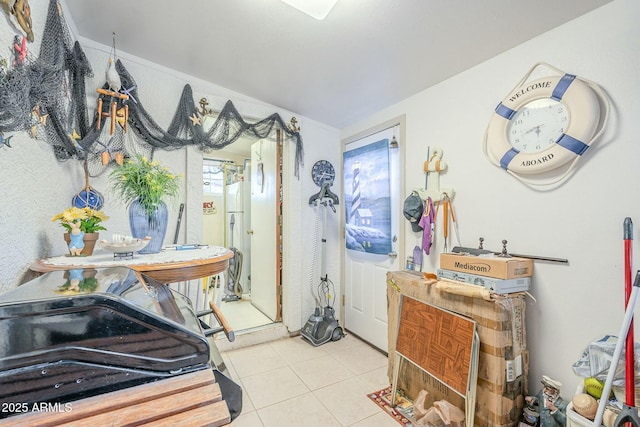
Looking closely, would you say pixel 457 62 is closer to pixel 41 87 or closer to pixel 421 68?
pixel 421 68

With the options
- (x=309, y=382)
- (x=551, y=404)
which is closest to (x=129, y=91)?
(x=309, y=382)

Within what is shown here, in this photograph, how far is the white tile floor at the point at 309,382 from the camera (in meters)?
1.76

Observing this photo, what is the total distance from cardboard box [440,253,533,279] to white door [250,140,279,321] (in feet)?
6.46

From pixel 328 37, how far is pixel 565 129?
4.86ft

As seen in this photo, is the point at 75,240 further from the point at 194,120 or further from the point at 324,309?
the point at 324,309

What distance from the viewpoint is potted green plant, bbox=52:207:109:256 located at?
A: 137cm

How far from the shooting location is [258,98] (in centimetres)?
274

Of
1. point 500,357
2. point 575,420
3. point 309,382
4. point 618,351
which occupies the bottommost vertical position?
point 309,382

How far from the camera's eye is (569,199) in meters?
1.45

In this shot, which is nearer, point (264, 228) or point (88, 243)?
point (88, 243)

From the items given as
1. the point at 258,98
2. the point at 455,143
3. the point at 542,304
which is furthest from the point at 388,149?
the point at 542,304

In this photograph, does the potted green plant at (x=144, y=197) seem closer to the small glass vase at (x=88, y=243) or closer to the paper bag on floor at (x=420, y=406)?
the small glass vase at (x=88, y=243)

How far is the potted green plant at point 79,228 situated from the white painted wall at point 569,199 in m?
2.31

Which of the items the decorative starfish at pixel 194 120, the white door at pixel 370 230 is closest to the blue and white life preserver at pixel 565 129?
the white door at pixel 370 230
